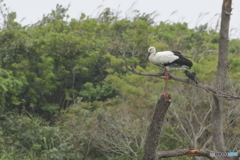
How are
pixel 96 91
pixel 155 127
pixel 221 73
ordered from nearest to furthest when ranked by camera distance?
pixel 155 127 → pixel 221 73 → pixel 96 91

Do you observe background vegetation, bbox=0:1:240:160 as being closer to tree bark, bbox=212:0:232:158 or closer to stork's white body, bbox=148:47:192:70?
Result: tree bark, bbox=212:0:232:158

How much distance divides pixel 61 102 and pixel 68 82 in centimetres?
68

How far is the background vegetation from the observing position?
531 inches

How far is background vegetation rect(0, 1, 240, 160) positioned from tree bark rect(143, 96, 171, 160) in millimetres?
5180

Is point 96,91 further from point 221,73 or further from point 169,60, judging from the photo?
point 169,60

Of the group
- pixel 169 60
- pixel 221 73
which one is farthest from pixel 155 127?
pixel 221 73

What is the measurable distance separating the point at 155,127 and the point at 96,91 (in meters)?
9.13

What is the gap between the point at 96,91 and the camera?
16.5 m

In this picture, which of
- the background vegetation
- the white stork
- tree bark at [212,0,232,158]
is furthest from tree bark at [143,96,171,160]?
the background vegetation

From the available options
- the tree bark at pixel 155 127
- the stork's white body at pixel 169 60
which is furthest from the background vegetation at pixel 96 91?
the tree bark at pixel 155 127

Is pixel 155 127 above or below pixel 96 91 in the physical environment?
below

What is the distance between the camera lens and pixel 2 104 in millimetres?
13945

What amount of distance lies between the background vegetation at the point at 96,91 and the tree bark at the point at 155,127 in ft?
17.0

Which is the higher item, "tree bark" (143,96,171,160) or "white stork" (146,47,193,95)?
"white stork" (146,47,193,95)
